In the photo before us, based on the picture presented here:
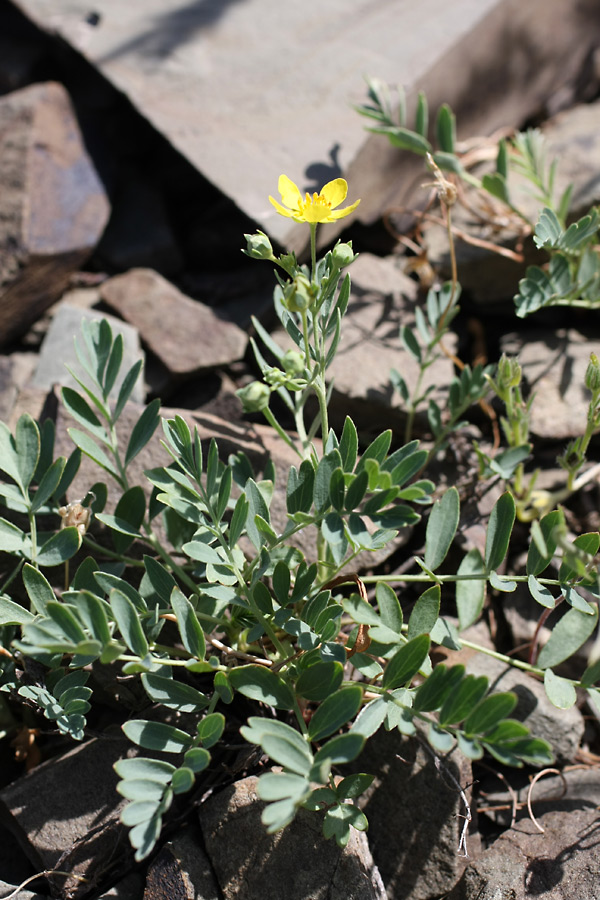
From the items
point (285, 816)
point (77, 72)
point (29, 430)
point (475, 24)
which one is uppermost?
point (475, 24)

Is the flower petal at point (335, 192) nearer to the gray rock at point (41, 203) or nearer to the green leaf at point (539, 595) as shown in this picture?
the green leaf at point (539, 595)

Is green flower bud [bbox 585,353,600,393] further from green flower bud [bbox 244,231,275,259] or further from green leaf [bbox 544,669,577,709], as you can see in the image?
green flower bud [bbox 244,231,275,259]

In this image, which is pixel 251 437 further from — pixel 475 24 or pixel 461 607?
pixel 475 24

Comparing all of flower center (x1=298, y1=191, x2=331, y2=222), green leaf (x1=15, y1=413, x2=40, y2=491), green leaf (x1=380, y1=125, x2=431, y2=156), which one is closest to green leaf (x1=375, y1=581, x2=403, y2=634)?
flower center (x1=298, y1=191, x2=331, y2=222)

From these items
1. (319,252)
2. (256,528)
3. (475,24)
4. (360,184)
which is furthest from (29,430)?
(475,24)

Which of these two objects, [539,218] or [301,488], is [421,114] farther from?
[301,488]

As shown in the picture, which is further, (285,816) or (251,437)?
(251,437)

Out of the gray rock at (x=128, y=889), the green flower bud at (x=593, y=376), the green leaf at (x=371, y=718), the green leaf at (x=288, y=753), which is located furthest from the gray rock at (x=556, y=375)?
the gray rock at (x=128, y=889)
